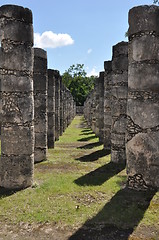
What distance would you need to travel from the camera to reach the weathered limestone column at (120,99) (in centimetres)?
1102

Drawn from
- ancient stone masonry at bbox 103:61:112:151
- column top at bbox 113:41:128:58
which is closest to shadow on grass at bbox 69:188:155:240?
column top at bbox 113:41:128:58

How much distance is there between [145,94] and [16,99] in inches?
158

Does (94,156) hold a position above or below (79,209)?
above

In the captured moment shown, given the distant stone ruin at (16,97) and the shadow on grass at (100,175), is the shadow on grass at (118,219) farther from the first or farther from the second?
the distant stone ruin at (16,97)

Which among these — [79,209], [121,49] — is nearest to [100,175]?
[79,209]

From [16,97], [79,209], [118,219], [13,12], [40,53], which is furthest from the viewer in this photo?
[40,53]

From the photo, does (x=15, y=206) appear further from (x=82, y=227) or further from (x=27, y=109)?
(x=27, y=109)

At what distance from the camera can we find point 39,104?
1143cm

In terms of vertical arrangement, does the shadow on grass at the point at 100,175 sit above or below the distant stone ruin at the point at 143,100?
below

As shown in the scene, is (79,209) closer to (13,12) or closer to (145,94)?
(145,94)

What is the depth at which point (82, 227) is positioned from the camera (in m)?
5.46

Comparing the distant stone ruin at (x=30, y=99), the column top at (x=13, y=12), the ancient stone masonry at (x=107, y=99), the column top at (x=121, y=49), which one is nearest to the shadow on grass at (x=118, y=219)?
the distant stone ruin at (x=30, y=99)

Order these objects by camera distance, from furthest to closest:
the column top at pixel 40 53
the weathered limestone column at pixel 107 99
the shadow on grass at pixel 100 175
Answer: the weathered limestone column at pixel 107 99
the column top at pixel 40 53
the shadow on grass at pixel 100 175

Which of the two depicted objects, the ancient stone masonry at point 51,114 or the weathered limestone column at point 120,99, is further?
the ancient stone masonry at point 51,114
